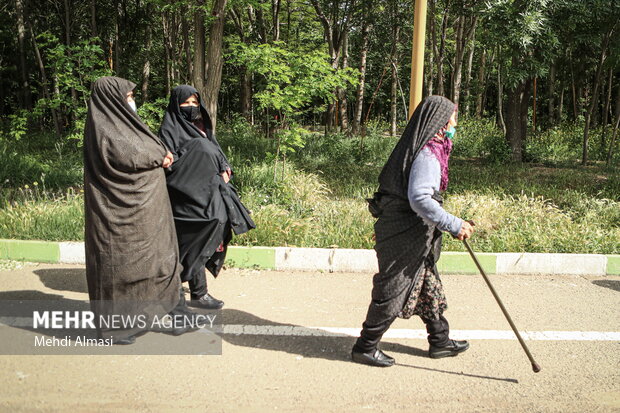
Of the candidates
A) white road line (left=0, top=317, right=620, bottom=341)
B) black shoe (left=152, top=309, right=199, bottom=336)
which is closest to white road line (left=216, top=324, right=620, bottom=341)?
white road line (left=0, top=317, right=620, bottom=341)

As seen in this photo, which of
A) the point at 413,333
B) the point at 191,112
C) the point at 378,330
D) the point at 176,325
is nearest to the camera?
the point at 378,330

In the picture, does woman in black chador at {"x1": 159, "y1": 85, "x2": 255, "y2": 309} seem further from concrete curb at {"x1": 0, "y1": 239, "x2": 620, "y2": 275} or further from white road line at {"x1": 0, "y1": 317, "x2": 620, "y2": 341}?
concrete curb at {"x1": 0, "y1": 239, "x2": 620, "y2": 275}

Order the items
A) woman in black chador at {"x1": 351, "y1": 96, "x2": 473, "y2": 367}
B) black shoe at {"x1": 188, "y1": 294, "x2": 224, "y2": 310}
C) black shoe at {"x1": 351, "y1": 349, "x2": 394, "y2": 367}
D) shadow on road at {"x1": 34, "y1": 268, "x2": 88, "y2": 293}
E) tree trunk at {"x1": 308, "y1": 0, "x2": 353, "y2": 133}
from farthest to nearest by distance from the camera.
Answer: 1. tree trunk at {"x1": 308, "y1": 0, "x2": 353, "y2": 133}
2. shadow on road at {"x1": 34, "y1": 268, "x2": 88, "y2": 293}
3. black shoe at {"x1": 188, "y1": 294, "x2": 224, "y2": 310}
4. black shoe at {"x1": 351, "y1": 349, "x2": 394, "y2": 367}
5. woman in black chador at {"x1": 351, "y1": 96, "x2": 473, "y2": 367}

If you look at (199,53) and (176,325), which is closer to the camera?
(176,325)

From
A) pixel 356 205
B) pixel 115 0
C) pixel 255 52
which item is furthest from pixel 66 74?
pixel 115 0

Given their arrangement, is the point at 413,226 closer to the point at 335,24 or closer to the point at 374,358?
the point at 374,358

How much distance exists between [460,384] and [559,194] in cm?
653

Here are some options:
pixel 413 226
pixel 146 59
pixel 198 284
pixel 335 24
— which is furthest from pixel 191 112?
pixel 146 59

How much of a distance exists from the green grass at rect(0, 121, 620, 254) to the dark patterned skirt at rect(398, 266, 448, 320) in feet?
9.04

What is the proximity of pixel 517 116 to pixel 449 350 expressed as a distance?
991 cm

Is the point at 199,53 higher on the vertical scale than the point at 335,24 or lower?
lower

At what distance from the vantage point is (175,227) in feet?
14.4

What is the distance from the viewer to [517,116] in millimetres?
12484

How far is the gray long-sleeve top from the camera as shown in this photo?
332 centimetres
